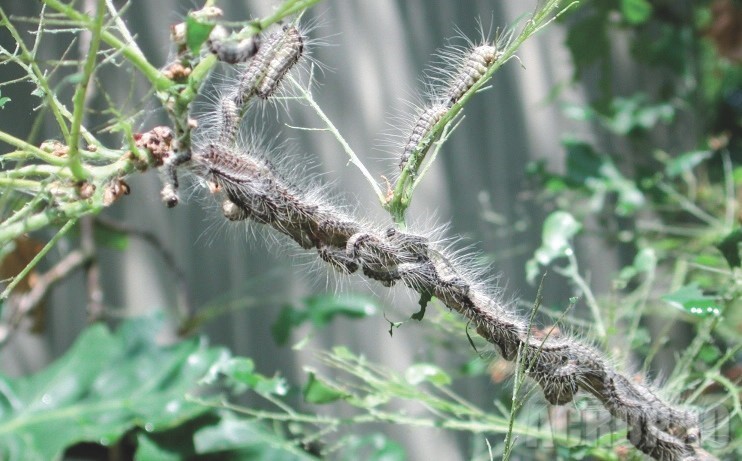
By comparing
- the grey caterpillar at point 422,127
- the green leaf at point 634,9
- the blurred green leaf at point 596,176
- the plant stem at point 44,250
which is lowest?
the blurred green leaf at point 596,176

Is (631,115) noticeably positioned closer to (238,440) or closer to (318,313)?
(318,313)

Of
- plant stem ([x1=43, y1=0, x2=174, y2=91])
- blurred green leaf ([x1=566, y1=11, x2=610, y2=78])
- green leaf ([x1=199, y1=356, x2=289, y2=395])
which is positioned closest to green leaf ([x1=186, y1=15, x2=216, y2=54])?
plant stem ([x1=43, y1=0, x2=174, y2=91])

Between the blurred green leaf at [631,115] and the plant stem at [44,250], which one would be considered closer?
the plant stem at [44,250]

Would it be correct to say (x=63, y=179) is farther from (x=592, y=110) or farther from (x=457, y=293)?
(x=592, y=110)

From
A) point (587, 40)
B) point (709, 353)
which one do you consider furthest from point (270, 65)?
point (587, 40)

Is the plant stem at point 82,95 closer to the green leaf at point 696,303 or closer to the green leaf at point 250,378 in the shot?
the green leaf at point 250,378

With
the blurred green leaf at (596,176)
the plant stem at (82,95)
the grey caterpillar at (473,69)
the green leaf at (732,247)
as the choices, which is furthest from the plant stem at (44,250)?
the blurred green leaf at (596,176)

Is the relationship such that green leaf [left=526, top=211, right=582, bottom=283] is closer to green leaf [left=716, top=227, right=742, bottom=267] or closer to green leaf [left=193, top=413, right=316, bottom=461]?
green leaf [left=716, top=227, right=742, bottom=267]
